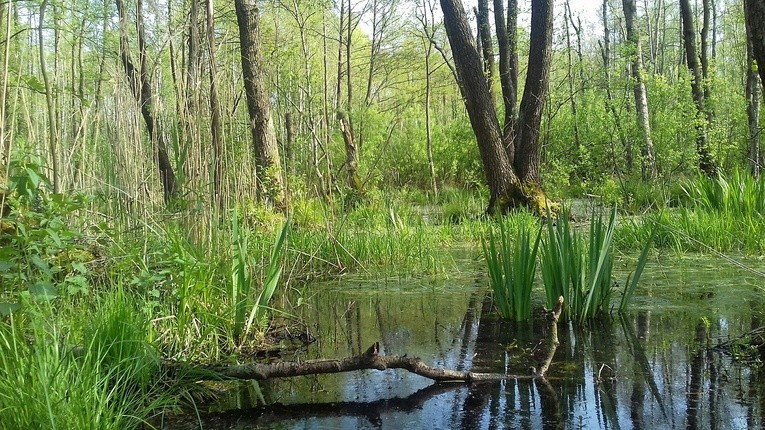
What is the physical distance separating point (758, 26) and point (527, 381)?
159 cm

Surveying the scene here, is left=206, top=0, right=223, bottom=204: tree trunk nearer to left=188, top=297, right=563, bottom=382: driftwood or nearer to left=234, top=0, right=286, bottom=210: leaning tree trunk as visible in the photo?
left=188, top=297, right=563, bottom=382: driftwood

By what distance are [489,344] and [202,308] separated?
1163 mm

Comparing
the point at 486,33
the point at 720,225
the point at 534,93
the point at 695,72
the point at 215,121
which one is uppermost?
the point at 486,33

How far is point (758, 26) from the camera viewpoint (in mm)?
2318

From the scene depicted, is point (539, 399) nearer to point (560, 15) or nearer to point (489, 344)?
point (489, 344)

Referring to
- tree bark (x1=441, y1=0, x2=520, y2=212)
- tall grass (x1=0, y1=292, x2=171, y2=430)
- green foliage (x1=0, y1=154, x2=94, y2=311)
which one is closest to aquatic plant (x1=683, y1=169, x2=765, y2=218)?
tree bark (x1=441, y1=0, x2=520, y2=212)

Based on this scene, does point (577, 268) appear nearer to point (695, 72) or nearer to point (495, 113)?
point (495, 113)

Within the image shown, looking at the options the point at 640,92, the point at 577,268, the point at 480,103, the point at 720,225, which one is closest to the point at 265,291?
the point at 577,268

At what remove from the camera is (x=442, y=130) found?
1358cm

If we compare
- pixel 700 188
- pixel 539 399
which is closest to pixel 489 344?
pixel 539 399

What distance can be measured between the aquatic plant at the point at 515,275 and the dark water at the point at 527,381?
80 millimetres

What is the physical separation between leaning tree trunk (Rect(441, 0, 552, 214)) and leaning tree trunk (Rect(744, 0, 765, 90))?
4178mm

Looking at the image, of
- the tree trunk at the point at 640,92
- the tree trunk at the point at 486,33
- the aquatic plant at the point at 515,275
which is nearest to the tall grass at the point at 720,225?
the aquatic plant at the point at 515,275

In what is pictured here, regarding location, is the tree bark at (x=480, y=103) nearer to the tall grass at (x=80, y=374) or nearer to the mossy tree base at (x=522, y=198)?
the mossy tree base at (x=522, y=198)
